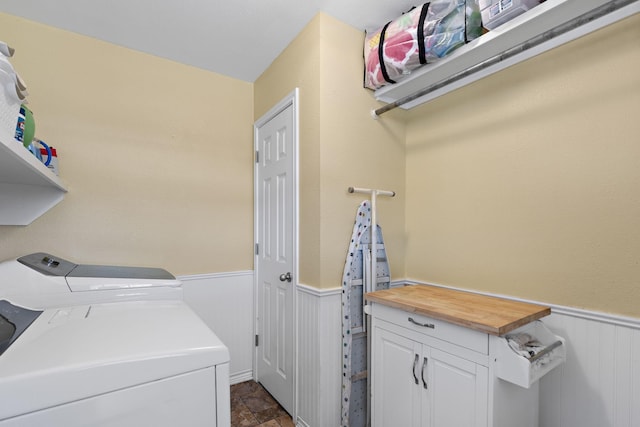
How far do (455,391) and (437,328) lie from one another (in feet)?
0.82

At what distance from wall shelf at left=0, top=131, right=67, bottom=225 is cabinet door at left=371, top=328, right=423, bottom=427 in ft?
5.87

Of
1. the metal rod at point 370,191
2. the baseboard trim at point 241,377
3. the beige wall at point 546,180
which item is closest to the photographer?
the beige wall at point 546,180

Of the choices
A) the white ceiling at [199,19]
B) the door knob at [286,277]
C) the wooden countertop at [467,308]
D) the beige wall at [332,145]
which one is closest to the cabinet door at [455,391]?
the wooden countertop at [467,308]

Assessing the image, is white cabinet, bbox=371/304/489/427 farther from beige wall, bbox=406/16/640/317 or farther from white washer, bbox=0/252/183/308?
white washer, bbox=0/252/183/308

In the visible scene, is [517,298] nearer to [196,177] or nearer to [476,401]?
[476,401]

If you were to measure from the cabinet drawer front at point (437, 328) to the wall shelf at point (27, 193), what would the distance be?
1.72 m

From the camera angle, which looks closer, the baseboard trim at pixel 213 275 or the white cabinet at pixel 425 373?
the white cabinet at pixel 425 373

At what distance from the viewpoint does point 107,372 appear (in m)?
0.72

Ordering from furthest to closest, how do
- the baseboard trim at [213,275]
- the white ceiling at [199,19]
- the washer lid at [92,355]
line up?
1. the baseboard trim at [213,275]
2. the white ceiling at [199,19]
3. the washer lid at [92,355]

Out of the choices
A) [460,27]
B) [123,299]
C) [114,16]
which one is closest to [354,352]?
[123,299]

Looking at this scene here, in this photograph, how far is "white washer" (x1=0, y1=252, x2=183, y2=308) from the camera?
111 cm

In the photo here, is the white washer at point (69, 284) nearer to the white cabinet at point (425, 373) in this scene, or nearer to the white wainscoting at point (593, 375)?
the white cabinet at point (425, 373)

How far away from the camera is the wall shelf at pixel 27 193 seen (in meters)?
1.31

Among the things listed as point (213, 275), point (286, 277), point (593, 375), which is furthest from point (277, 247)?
point (593, 375)
